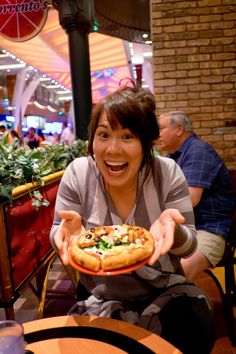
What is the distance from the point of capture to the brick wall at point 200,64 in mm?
4547

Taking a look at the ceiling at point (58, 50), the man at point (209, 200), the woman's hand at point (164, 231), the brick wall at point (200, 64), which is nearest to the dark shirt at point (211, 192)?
the man at point (209, 200)

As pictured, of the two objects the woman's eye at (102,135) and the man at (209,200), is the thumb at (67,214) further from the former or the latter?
the man at (209,200)

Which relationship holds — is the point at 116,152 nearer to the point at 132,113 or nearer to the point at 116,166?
the point at 116,166

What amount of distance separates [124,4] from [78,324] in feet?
28.5

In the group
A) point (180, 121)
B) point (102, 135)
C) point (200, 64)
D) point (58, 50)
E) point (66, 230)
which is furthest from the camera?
point (58, 50)

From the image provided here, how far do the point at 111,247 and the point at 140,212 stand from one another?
287 millimetres

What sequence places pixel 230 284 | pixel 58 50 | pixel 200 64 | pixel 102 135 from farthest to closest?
pixel 58 50 < pixel 200 64 < pixel 230 284 < pixel 102 135

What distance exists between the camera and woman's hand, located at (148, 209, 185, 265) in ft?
4.10

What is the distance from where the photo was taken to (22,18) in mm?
5125

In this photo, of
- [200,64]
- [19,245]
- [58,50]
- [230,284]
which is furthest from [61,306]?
[58,50]

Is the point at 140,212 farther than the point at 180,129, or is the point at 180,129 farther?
the point at 180,129

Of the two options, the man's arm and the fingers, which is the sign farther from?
the fingers

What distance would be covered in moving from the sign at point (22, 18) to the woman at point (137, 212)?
13.7ft

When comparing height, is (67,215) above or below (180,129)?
below
